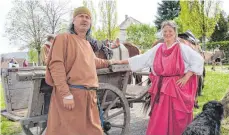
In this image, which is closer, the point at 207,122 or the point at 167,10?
the point at 207,122

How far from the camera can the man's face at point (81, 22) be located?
279 cm

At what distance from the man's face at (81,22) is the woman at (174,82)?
48.3 inches

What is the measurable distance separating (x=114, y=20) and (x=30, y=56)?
864 centimetres

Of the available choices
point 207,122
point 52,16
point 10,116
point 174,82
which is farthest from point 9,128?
point 52,16

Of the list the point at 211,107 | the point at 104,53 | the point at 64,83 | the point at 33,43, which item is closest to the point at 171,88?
the point at 211,107

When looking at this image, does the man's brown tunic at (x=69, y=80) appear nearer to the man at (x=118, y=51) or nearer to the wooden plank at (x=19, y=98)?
the wooden plank at (x=19, y=98)

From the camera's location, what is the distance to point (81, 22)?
2.80 meters

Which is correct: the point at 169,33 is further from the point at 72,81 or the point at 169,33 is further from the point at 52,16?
the point at 52,16

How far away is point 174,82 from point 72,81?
4.80ft

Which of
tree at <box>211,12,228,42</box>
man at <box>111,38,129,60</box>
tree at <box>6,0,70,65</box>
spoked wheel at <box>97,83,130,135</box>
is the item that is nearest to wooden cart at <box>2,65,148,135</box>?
spoked wheel at <box>97,83,130,135</box>

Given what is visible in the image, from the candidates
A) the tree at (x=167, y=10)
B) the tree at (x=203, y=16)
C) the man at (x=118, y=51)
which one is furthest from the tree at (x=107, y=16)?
the man at (x=118, y=51)

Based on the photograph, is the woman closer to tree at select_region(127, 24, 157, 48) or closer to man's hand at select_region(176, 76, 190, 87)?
man's hand at select_region(176, 76, 190, 87)

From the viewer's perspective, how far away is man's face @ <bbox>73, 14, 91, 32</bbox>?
279 centimetres

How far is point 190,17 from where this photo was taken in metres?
27.1
